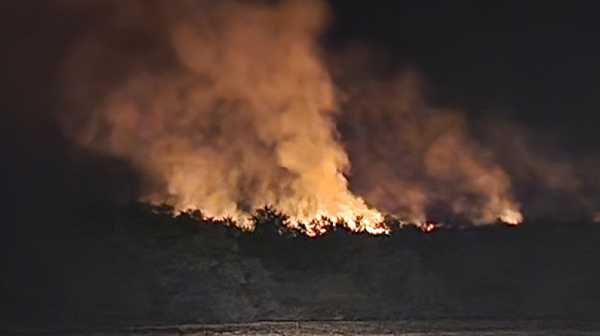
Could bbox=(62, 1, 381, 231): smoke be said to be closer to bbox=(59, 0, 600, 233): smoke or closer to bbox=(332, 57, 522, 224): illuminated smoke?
bbox=(59, 0, 600, 233): smoke

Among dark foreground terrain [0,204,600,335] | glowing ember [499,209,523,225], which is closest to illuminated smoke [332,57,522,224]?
glowing ember [499,209,523,225]

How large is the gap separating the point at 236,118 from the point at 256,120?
0.39 feet

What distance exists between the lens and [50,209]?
4.12 metres

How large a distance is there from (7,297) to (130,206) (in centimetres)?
84

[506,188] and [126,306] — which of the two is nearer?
[126,306]

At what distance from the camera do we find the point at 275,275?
160 inches

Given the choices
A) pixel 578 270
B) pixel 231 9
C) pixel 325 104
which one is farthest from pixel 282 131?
pixel 578 270

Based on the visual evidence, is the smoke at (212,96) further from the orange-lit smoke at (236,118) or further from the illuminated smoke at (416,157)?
the illuminated smoke at (416,157)

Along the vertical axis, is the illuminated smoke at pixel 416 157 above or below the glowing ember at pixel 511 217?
above

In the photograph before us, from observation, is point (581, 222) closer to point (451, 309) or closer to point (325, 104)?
point (451, 309)

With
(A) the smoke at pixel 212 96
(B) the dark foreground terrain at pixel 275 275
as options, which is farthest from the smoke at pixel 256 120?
(B) the dark foreground terrain at pixel 275 275

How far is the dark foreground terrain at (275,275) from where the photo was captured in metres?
3.96

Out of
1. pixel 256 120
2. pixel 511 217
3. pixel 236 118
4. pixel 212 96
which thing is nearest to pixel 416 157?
pixel 511 217

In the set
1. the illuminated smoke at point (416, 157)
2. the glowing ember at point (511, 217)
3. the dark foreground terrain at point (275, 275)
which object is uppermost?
the illuminated smoke at point (416, 157)
